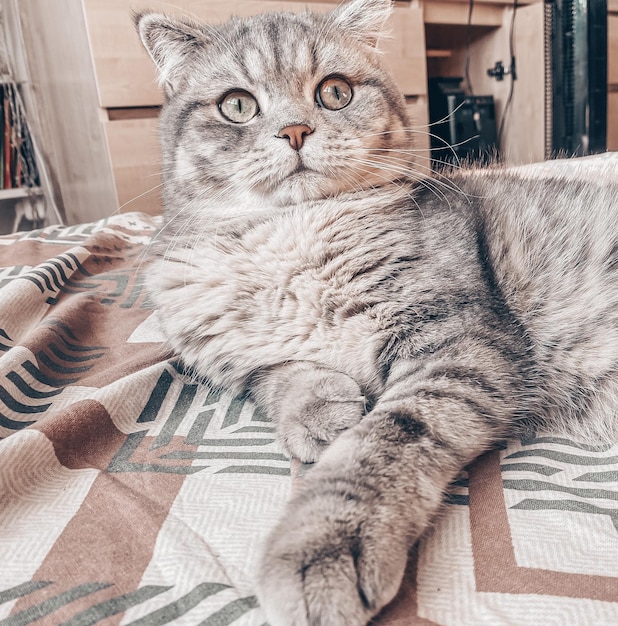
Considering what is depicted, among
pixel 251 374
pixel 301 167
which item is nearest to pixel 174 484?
pixel 251 374

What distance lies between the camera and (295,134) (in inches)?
35.3

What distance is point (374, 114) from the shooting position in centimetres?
102

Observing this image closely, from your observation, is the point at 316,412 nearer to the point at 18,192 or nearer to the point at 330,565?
the point at 330,565

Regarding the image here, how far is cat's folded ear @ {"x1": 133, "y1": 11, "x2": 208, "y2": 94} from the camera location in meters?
1.07

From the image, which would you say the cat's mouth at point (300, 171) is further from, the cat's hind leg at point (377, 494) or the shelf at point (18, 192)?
the shelf at point (18, 192)

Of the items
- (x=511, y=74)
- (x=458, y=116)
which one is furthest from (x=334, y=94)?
(x=511, y=74)

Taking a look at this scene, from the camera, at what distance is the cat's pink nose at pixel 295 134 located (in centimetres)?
90

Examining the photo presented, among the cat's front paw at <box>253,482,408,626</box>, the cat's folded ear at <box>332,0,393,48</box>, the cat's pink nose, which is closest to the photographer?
the cat's front paw at <box>253,482,408,626</box>

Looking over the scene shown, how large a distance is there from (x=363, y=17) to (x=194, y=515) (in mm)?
1054

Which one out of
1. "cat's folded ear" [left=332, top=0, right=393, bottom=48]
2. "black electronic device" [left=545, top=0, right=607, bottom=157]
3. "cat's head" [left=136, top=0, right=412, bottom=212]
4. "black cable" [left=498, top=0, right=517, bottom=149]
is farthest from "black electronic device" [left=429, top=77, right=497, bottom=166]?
"cat's head" [left=136, top=0, right=412, bottom=212]

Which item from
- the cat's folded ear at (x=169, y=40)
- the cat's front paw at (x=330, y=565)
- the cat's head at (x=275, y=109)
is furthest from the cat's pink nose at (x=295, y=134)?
the cat's front paw at (x=330, y=565)

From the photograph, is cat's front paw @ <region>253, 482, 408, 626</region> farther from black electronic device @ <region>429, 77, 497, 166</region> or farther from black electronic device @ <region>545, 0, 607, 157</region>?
black electronic device @ <region>545, 0, 607, 157</region>

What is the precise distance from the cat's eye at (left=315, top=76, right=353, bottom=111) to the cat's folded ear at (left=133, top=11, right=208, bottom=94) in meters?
0.27

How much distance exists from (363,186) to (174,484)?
0.62 metres
